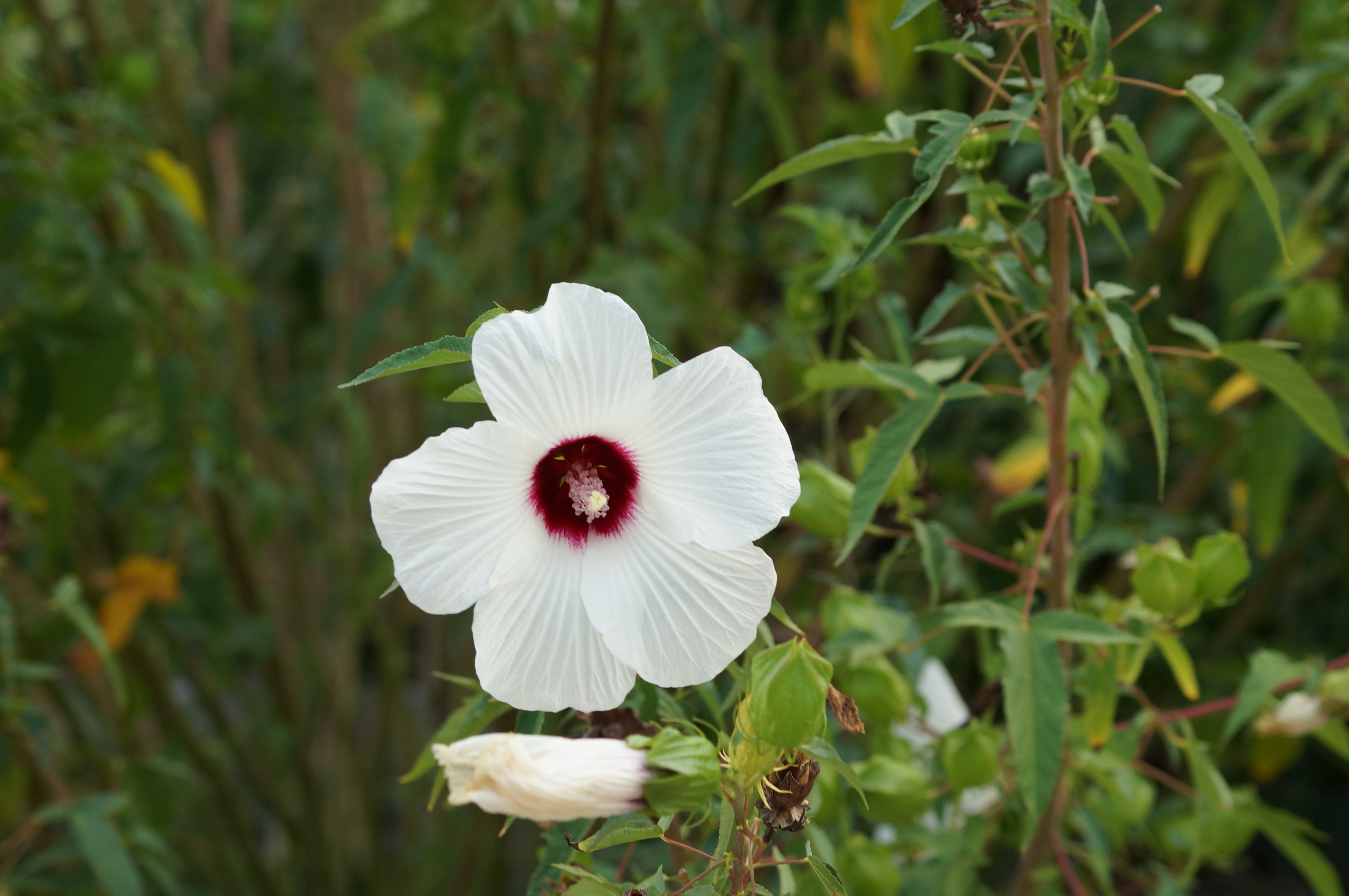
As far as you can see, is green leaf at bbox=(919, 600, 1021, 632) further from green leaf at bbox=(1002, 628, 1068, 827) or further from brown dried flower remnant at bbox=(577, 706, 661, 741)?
brown dried flower remnant at bbox=(577, 706, 661, 741)

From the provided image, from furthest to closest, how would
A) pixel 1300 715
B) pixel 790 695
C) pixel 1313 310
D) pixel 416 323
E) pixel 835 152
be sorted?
pixel 416 323 < pixel 1313 310 < pixel 1300 715 < pixel 835 152 < pixel 790 695

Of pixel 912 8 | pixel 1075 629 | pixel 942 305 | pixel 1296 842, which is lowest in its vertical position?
pixel 1296 842

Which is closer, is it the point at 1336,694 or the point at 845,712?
the point at 845,712

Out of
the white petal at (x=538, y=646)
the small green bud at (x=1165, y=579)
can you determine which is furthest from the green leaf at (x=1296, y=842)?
the white petal at (x=538, y=646)

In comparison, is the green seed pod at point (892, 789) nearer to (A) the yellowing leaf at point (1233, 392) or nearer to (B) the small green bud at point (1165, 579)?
(B) the small green bud at point (1165, 579)

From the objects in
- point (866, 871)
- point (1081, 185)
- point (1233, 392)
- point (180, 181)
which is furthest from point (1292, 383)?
point (180, 181)

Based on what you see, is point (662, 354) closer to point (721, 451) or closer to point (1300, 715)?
point (721, 451)

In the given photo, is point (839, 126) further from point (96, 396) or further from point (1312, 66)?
point (96, 396)
